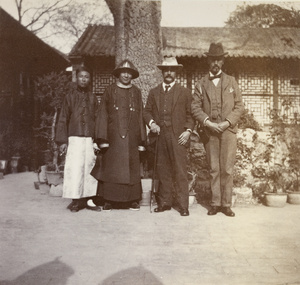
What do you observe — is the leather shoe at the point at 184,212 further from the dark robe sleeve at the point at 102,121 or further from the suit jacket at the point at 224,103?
the dark robe sleeve at the point at 102,121

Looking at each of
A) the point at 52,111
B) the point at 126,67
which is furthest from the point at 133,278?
the point at 52,111

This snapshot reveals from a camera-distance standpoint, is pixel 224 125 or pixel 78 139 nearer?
pixel 224 125

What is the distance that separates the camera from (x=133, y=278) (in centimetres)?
268

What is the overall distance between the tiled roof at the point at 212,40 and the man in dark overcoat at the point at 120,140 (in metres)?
6.68

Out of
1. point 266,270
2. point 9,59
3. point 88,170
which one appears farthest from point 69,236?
point 9,59

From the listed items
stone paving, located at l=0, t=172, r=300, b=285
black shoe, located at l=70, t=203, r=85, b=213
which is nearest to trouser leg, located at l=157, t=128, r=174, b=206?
stone paving, located at l=0, t=172, r=300, b=285

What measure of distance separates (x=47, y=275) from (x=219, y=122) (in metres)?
2.83

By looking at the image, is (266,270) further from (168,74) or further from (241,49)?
(241,49)

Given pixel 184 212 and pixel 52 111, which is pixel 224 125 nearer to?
pixel 184 212

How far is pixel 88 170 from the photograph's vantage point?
198 inches

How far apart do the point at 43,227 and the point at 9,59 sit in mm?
7919

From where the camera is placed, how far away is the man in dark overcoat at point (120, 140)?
4.86 meters

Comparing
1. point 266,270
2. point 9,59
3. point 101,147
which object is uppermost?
point 9,59

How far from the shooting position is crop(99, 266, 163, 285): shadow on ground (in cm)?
259
